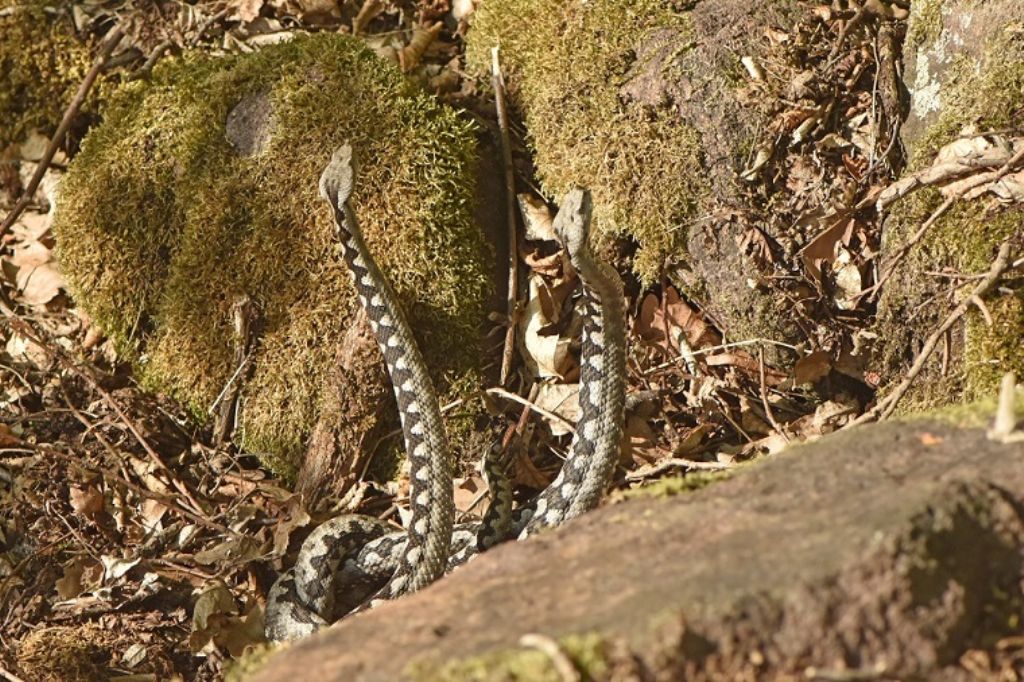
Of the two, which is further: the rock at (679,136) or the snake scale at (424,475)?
the rock at (679,136)

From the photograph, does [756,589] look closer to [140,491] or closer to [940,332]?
[940,332]

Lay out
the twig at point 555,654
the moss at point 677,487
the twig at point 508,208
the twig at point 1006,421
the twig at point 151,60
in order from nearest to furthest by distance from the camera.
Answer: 1. the twig at point 555,654
2. the twig at point 1006,421
3. the moss at point 677,487
4. the twig at point 508,208
5. the twig at point 151,60

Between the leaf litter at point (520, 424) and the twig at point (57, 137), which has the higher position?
the twig at point (57, 137)

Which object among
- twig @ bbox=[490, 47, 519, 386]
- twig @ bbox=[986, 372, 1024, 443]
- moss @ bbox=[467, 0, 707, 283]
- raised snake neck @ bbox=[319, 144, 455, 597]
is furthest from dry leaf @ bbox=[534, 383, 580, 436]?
twig @ bbox=[986, 372, 1024, 443]

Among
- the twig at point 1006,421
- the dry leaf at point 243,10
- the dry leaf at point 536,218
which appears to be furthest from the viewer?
the dry leaf at point 243,10

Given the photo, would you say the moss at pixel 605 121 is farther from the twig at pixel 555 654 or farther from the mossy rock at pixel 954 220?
the twig at pixel 555 654

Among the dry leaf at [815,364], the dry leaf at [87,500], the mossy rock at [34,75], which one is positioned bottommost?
the dry leaf at [87,500]

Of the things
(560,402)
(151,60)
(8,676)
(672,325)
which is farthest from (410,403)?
(151,60)

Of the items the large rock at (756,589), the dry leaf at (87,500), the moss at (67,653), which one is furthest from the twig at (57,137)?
the large rock at (756,589)
